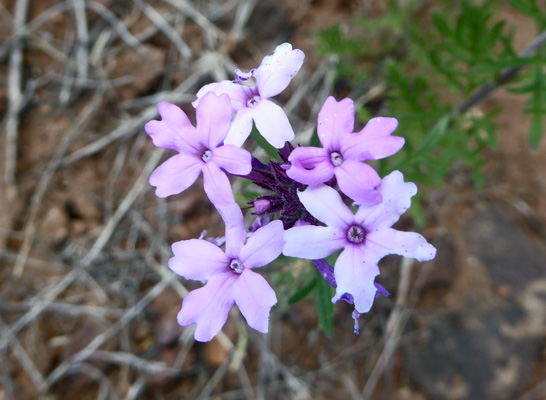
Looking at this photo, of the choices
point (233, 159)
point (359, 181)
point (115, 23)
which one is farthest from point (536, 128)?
point (115, 23)

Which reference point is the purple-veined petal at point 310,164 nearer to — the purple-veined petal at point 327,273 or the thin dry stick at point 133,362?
A: the purple-veined petal at point 327,273

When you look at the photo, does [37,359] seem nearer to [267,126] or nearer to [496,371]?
[267,126]

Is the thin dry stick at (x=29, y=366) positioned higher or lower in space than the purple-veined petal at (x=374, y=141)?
lower

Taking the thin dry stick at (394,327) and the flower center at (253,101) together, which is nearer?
the flower center at (253,101)

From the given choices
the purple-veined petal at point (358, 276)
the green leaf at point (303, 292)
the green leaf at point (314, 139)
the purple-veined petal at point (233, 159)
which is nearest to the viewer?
the purple-veined petal at point (358, 276)

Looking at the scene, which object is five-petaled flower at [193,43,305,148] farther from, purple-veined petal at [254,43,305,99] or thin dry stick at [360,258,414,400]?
thin dry stick at [360,258,414,400]

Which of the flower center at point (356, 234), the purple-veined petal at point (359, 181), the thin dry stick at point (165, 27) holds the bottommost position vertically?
the thin dry stick at point (165, 27)

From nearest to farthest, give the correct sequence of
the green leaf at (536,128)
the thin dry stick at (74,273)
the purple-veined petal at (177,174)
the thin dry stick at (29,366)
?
the purple-veined petal at (177,174), the green leaf at (536,128), the thin dry stick at (29,366), the thin dry stick at (74,273)

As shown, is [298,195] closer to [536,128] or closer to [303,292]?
[303,292]

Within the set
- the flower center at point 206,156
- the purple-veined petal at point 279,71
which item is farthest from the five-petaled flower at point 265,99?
the flower center at point 206,156
